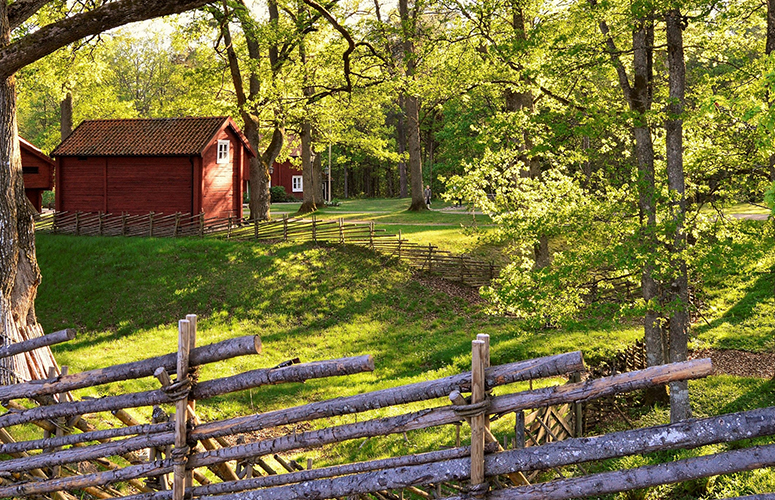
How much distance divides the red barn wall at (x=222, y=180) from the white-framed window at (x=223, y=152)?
20 centimetres

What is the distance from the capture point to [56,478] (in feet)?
20.2

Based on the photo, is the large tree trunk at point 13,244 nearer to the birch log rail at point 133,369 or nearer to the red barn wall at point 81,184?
the birch log rail at point 133,369

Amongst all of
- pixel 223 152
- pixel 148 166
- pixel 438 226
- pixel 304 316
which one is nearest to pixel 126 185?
pixel 148 166

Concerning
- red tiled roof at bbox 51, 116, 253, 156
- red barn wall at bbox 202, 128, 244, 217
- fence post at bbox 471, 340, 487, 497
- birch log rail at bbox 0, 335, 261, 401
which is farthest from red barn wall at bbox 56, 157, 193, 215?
fence post at bbox 471, 340, 487, 497

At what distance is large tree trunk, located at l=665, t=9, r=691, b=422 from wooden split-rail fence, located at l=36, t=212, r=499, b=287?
1229cm

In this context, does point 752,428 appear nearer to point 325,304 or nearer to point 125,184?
point 325,304

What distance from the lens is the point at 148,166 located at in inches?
1240

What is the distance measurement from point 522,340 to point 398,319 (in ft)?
15.1

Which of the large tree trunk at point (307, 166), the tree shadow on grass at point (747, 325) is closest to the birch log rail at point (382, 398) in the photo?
the tree shadow on grass at point (747, 325)

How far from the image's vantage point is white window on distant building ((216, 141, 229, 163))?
3278 centimetres

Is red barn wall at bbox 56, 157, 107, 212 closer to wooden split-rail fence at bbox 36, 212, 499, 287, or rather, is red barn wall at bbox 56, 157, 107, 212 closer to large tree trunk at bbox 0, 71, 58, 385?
wooden split-rail fence at bbox 36, 212, 499, 287

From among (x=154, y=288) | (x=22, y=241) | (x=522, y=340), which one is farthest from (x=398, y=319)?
(x=22, y=241)

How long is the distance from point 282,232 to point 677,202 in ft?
61.7

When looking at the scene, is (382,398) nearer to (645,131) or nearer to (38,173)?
(645,131)
